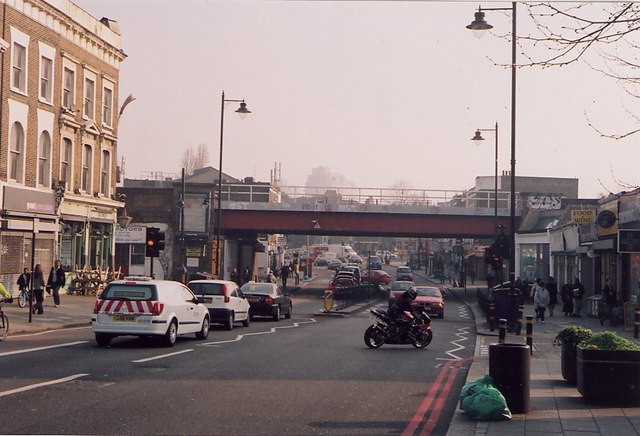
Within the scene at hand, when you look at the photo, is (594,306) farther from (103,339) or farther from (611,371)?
(611,371)

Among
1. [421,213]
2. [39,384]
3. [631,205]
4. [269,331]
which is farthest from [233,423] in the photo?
[421,213]

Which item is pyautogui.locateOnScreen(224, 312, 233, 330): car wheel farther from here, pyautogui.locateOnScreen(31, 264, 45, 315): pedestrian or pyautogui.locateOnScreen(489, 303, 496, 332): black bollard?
pyautogui.locateOnScreen(489, 303, 496, 332): black bollard

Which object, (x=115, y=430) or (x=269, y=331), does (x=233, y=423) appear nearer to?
(x=115, y=430)

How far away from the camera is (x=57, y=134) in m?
38.7

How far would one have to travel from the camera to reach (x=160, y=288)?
20.9 meters

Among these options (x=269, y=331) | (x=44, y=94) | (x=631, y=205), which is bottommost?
(x=269, y=331)

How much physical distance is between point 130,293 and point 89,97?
961 inches

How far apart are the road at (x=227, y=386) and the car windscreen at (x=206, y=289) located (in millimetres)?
3824

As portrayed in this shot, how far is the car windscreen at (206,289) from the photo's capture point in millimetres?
27438

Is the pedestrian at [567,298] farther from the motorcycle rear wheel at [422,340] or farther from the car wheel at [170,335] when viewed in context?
the car wheel at [170,335]

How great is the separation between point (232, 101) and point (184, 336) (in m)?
21.6

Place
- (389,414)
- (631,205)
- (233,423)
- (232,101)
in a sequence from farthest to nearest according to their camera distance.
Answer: (232,101), (631,205), (389,414), (233,423)

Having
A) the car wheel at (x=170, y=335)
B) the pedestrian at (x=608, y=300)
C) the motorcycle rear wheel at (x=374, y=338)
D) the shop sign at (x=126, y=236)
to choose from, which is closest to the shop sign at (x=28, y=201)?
the shop sign at (x=126, y=236)

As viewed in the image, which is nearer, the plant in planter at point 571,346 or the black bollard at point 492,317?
the plant in planter at point 571,346
